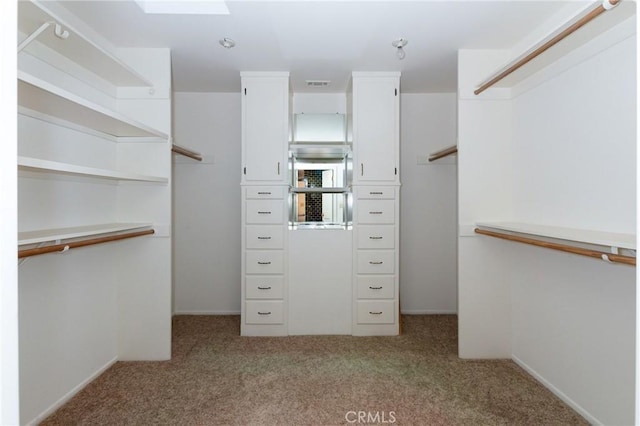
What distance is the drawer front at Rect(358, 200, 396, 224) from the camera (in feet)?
10.1

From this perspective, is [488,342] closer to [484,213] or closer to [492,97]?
[484,213]

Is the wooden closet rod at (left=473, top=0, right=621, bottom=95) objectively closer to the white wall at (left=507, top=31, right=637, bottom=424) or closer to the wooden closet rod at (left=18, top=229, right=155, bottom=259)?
the white wall at (left=507, top=31, right=637, bottom=424)

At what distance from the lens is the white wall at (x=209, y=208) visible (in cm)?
369

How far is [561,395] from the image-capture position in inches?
81.0

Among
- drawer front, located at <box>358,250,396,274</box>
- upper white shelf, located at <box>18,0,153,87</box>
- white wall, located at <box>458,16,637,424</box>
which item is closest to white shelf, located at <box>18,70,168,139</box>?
upper white shelf, located at <box>18,0,153,87</box>

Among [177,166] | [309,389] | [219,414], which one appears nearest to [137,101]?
[177,166]

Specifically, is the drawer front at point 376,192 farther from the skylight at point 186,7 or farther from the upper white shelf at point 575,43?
the skylight at point 186,7

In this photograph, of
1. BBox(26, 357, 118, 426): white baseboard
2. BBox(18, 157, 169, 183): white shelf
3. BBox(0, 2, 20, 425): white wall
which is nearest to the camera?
BBox(0, 2, 20, 425): white wall

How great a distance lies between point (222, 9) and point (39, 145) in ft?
4.44

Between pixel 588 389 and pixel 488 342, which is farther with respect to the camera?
pixel 488 342

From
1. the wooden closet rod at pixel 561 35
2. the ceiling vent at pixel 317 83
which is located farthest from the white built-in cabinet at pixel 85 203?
the wooden closet rod at pixel 561 35

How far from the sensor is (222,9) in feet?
6.97

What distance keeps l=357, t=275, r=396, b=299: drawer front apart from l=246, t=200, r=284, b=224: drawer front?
0.97 m

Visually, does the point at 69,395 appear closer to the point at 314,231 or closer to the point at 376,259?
the point at 314,231
